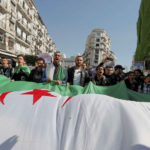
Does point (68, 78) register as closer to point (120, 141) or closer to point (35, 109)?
point (35, 109)

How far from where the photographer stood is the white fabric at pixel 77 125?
1056 mm

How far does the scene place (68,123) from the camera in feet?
3.89

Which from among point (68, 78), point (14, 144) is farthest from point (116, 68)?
point (14, 144)

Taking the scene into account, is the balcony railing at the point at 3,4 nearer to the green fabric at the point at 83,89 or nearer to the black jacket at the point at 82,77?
the green fabric at the point at 83,89

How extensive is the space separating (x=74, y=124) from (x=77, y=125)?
0.12 feet

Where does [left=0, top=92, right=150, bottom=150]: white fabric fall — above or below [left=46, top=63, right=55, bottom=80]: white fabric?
below

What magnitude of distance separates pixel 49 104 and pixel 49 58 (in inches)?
68.3

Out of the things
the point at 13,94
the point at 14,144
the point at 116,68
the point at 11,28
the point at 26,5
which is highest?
the point at 26,5

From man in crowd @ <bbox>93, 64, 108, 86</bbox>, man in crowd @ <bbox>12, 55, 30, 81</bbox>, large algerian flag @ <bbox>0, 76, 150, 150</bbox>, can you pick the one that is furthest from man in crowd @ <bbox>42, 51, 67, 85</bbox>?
large algerian flag @ <bbox>0, 76, 150, 150</bbox>

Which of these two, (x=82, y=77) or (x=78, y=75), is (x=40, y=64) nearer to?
(x=78, y=75)

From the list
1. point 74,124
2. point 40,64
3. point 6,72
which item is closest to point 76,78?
point 40,64

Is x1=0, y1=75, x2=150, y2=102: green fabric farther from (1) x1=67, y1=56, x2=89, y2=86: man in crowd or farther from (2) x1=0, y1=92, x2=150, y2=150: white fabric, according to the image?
(2) x1=0, y1=92, x2=150, y2=150: white fabric

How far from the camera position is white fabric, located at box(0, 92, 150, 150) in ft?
3.46

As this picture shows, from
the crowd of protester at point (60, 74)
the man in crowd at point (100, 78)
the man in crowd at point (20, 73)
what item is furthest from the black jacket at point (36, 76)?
the man in crowd at point (100, 78)
